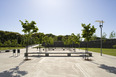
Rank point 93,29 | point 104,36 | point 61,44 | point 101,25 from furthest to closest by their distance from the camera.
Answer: point 104,36
point 61,44
point 101,25
point 93,29

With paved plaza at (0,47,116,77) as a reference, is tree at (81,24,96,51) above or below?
above

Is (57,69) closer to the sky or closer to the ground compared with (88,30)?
closer to the ground

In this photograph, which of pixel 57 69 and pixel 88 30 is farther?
pixel 88 30

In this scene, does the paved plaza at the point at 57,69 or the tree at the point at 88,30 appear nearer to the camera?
the paved plaza at the point at 57,69

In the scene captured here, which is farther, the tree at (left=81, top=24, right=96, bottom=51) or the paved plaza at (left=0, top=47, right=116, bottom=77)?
the tree at (left=81, top=24, right=96, bottom=51)

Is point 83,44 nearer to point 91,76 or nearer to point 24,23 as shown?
point 24,23

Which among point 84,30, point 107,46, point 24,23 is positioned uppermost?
point 24,23

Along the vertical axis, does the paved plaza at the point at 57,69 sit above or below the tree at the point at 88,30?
below

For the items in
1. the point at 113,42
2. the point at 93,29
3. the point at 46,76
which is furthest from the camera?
the point at 113,42

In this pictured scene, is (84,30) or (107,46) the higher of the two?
(84,30)

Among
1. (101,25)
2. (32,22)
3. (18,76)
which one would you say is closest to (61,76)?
(18,76)

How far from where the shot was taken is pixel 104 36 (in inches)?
2830

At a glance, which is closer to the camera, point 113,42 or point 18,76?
point 18,76

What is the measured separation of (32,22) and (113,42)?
4333 cm
